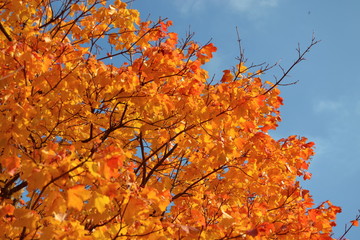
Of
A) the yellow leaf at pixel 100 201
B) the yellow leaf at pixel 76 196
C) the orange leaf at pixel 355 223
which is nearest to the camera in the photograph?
the yellow leaf at pixel 76 196

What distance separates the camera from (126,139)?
5.71 m

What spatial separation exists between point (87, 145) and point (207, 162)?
192 centimetres

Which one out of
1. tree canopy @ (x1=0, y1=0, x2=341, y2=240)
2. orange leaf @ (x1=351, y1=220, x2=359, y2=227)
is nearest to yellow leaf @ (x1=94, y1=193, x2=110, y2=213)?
tree canopy @ (x1=0, y1=0, x2=341, y2=240)

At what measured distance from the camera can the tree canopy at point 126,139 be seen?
9.68 feet

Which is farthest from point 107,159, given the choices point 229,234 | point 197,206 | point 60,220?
point 197,206

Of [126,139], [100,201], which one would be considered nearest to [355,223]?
[126,139]

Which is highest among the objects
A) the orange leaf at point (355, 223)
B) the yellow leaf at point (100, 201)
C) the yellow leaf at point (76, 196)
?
the orange leaf at point (355, 223)

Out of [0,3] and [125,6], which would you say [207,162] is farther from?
[0,3]

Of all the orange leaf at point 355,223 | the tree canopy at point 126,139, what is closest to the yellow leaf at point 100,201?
the tree canopy at point 126,139

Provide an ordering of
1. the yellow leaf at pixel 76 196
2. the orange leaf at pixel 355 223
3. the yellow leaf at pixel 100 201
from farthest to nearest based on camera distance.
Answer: the orange leaf at pixel 355 223
the yellow leaf at pixel 100 201
the yellow leaf at pixel 76 196

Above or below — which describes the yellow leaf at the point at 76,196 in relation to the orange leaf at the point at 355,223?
below

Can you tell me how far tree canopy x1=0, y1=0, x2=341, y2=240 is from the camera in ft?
9.68

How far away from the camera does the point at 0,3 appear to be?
5.53m

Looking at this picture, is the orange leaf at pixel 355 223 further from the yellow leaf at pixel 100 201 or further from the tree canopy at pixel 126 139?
the yellow leaf at pixel 100 201
